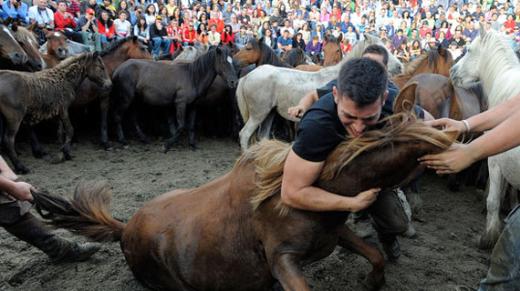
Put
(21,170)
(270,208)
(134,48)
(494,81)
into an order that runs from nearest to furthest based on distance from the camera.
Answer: (270,208) < (494,81) < (21,170) < (134,48)

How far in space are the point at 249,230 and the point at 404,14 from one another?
20.3 metres

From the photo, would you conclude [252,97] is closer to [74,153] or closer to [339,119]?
[74,153]

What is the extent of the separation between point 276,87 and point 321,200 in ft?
16.8

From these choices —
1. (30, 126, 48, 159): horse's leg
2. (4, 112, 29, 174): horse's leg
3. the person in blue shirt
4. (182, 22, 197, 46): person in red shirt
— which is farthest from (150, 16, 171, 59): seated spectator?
(4, 112, 29, 174): horse's leg

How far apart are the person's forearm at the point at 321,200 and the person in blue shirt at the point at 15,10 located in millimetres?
10184

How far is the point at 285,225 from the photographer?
233 centimetres

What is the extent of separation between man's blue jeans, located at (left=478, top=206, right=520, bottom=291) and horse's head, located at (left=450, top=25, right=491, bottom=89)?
3.46 metres

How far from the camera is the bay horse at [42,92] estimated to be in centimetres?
604

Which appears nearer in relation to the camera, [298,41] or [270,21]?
[298,41]

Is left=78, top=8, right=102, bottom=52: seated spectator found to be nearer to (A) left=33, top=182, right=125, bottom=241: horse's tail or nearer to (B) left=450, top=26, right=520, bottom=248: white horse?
(A) left=33, top=182, right=125, bottom=241: horse's tail

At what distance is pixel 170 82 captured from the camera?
8.08 m

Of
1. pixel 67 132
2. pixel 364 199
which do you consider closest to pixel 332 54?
pixel 67 132

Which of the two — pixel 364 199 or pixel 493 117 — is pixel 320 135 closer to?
pixel 364 199

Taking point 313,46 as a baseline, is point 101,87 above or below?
above
